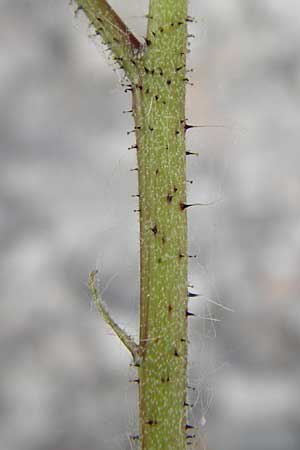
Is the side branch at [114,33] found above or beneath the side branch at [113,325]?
above

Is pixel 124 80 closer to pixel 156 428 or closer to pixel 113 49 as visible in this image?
pixel 113 49

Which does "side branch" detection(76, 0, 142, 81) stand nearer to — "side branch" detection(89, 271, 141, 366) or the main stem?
the main stem

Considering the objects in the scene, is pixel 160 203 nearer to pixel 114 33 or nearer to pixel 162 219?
pixel 162 219

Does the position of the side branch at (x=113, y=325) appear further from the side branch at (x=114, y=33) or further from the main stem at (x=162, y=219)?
the side branch at (x=114, y=33)

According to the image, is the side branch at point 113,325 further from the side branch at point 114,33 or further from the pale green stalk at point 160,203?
the side branch at point 114,33

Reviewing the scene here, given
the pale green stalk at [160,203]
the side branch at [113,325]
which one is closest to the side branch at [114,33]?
the pale green stalk at [160,203]
